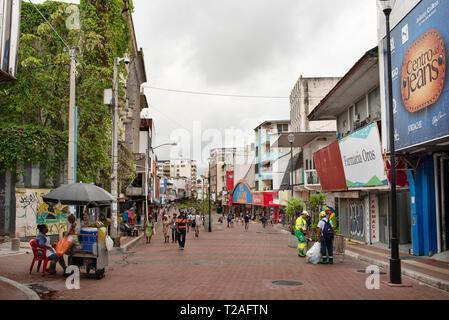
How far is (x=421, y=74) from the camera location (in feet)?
45.1

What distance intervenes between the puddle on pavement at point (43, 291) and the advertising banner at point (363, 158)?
14462 millimetres

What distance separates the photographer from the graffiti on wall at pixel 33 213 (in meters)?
21.6

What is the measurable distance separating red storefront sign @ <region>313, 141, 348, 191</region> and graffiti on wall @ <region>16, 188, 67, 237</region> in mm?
15747

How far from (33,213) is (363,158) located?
55.0ft

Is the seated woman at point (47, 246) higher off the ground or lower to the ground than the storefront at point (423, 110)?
lower

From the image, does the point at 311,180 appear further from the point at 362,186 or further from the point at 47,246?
the point at 47,246

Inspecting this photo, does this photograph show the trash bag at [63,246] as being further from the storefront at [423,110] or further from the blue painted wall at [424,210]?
the blue painted wall at [424,210]

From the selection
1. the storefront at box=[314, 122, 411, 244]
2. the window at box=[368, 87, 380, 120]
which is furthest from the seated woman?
the window at box=[368, 87, 380, 120]

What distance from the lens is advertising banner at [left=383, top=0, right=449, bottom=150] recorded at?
12.5 m

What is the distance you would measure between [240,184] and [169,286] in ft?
212

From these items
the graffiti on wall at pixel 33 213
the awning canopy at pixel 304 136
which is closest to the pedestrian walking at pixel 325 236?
the graffiti on wall at pixel 33 213

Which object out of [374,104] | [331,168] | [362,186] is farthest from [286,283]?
[331,168]

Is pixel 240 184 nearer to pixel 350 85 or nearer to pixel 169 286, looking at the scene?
pixel 350 85
